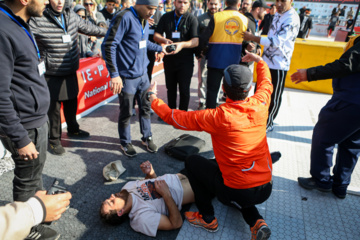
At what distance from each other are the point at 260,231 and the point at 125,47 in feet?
7.41

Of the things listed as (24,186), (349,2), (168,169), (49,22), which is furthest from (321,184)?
(349,2)

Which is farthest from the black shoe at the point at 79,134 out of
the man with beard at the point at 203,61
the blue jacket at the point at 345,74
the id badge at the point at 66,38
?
the blue jacket at the point at 345,74

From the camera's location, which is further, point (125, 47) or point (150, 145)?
point (150, 145)

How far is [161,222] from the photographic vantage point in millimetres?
1923

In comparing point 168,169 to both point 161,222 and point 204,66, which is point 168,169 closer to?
point 161,222

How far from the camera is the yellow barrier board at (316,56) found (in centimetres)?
548

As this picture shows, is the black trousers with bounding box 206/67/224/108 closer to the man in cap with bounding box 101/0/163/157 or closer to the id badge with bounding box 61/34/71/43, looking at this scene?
the man in cap with bounding box 101/0/163/157

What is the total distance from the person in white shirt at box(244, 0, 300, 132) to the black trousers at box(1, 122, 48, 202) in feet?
9.33

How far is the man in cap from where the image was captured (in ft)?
8.42

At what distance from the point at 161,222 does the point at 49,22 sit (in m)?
2.28

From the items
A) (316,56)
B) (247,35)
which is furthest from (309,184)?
(316,56)

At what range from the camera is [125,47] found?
2.72 meters

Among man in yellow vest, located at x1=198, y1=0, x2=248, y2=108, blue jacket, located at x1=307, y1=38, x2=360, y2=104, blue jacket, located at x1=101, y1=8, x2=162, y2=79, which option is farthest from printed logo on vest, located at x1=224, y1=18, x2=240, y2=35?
blue jacket, located at x1=307, y1=38, x2=360, y2=104

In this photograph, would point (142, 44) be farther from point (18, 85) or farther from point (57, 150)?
point (57, 150)
